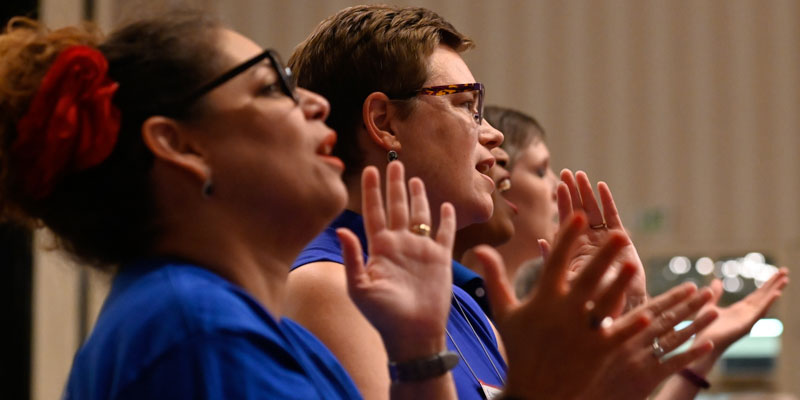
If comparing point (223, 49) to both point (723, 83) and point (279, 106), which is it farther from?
point (723, 83)

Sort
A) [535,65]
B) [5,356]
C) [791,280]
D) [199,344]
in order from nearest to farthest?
[199,344], [5,356], [791,280], [535,65]

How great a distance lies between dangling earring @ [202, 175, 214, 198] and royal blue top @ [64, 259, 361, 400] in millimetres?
82

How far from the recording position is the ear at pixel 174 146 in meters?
1.01

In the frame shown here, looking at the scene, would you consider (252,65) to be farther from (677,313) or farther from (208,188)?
(677,313)

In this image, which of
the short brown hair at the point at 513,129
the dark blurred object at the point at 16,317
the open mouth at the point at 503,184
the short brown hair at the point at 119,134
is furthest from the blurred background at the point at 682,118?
the short brown hair at the point at 119,134

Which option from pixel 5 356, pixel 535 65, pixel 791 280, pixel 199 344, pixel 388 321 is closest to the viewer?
pixel 199 344

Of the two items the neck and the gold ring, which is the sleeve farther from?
the gold ring

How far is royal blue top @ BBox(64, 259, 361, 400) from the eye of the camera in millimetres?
855

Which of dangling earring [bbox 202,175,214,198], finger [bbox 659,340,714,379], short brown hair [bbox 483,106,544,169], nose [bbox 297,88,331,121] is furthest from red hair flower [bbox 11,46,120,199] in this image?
short brown hair [bbox 483,106,544,169]

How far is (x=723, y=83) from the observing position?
5211 mm

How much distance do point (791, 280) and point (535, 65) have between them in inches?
74.6

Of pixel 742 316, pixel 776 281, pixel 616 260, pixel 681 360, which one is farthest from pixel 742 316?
pixel 681 360

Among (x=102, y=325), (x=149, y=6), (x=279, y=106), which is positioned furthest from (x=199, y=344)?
(x=149, y=6)

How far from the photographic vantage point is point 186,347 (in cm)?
86
